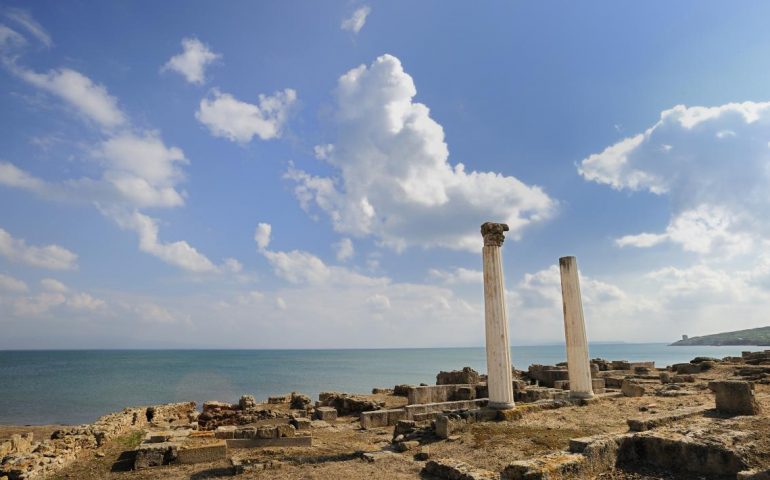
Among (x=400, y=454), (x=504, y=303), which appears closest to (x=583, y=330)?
(x=504, y=303)

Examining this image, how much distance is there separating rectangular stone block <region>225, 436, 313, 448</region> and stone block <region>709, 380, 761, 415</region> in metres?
9.54

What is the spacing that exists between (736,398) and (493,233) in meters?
6.52

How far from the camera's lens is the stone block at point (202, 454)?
9.57 meters

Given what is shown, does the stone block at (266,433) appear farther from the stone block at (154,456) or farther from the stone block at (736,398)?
the stone block at (736,398)

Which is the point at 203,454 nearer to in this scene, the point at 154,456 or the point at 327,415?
the point at 154,456

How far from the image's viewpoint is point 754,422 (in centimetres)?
786

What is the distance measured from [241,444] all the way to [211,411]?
8.73m

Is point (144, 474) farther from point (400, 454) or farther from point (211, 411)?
point (211, 411)

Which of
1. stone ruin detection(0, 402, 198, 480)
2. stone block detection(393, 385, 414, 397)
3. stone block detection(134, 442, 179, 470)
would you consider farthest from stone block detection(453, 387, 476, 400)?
stone block detection(134, 442, 179, 470)

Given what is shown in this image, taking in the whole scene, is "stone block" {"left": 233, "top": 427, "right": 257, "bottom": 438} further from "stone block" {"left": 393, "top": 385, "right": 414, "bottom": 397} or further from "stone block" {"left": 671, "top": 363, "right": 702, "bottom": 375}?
"stone block" {"left": 671, "top": 363, "right": 702, "bottom": 375}

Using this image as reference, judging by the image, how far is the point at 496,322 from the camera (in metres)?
12.3

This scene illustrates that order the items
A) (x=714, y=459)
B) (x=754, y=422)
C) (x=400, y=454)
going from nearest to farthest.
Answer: (x=714, y=459), (x=754, y=422), (x=400, y=454)

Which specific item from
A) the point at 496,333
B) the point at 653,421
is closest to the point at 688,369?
the point at 496,333

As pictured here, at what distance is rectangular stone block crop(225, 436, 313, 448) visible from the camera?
11.2 metres
